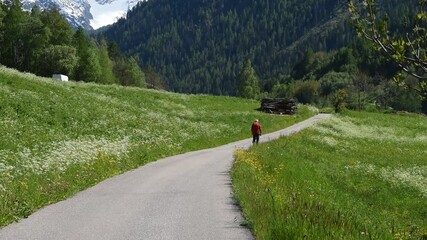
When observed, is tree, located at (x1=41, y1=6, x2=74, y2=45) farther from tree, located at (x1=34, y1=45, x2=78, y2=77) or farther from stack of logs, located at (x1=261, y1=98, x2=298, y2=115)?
stack of logs, located at (x1=261, y1=98, x2=298, y2=115)

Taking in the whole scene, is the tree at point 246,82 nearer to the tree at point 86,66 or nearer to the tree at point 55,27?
the tree at point 86,66

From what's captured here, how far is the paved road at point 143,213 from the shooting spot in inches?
428

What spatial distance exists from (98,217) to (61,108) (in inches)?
837

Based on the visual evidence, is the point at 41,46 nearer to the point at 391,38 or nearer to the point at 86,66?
the point at 86,66

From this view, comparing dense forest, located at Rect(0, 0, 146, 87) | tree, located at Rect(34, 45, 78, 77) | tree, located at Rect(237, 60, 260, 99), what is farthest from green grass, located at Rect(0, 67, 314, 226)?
tree, located at Rect(237, 60, 260, 99)

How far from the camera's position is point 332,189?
19734mm

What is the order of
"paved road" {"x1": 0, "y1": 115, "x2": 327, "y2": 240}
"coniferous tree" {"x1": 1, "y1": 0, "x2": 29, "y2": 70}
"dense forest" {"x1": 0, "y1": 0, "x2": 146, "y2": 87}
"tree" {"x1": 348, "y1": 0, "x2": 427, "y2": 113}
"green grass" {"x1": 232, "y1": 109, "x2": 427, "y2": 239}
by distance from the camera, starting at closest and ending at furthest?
"tree" {"x1": 348, "y1": 0, "x2": 427, "y2": 113}, "green grass" {"x1": 232, "y1": 109, "x2": 427, "y2": 239}, "paved road" {"x1": 0, "y1": 115, "x2": 327, "y2": 240}, "dense forest" {"x1": 0, "y1": 0, "x2": 146, "y2": 87}, "coniferous tree" {"x1": 1, "y1": 0, "x2": 29, "y2": 70}

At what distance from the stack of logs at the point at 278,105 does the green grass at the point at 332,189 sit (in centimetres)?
2514

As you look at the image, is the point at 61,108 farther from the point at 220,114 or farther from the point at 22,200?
the point at 220,114

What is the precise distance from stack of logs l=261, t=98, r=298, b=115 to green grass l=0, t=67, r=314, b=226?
50.4 feet

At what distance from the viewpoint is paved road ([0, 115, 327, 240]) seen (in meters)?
10.9

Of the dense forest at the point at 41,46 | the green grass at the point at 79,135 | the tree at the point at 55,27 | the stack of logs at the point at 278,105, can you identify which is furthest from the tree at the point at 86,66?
the green grass at the point at 79,135

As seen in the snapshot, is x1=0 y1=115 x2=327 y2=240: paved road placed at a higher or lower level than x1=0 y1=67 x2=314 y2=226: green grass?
lower

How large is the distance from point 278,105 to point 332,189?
5389 centimetres
